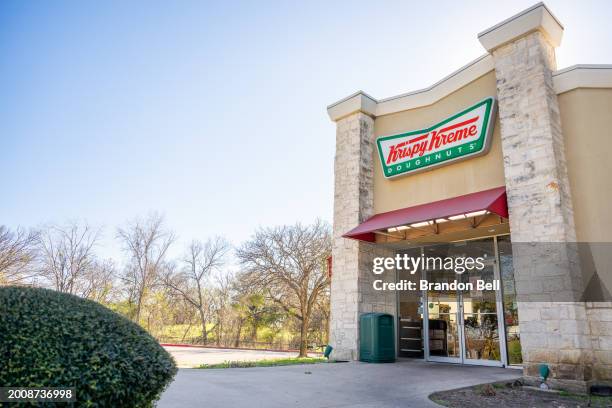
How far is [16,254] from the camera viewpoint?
23.0 meters

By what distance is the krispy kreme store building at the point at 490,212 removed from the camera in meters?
7.03

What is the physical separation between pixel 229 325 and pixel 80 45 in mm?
24873

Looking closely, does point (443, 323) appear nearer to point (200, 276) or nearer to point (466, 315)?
point (466, 315)

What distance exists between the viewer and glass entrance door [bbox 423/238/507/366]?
9617 mm

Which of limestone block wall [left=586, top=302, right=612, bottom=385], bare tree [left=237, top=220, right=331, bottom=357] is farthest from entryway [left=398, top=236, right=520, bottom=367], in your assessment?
bare tree [left=237, top=220, right=331, bottom=357]

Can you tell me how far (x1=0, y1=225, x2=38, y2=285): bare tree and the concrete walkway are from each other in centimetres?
2127

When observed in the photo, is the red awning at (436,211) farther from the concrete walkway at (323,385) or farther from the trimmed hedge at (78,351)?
the trimmed hedge at (78,351)

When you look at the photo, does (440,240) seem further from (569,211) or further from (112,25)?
(112,25)

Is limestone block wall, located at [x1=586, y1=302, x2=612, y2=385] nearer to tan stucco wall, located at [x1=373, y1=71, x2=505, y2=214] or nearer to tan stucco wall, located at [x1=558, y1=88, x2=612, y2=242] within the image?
tan stucco wall, located at [x1=558, y1=88, x2=612, y2=242]

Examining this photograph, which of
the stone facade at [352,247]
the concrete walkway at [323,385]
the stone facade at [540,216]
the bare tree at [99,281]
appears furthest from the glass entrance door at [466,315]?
the bare tree at [99,281]

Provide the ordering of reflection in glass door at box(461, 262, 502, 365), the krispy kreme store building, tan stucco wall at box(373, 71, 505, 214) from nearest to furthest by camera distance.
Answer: the krispy kreme store building, tan stucco wall at box(373, 71, 505, 214), reflection in glass door at box(461, 262, 502, 365)

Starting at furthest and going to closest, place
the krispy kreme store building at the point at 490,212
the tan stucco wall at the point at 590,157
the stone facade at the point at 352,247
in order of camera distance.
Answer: the stone facade at the point at 352,247 → the tan stucco wall at the point at 590,157 → the krispy kreme store building at the point at 490,212

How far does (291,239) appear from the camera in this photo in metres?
20.0

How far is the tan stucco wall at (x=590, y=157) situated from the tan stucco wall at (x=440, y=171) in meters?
1.32
